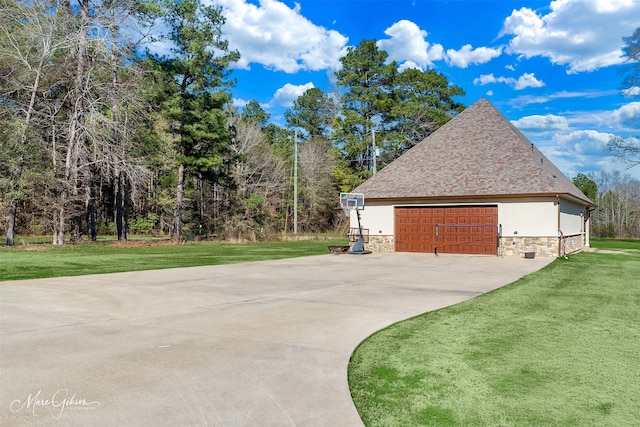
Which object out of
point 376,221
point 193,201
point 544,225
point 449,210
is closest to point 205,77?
point 193,201

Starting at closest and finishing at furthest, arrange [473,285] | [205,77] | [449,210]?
1. [473,285]
2. [449,210]
3. [205,77]

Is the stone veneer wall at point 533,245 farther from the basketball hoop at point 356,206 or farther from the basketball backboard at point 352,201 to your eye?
the basketball backboard at point 352,201

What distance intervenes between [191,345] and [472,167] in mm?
17987

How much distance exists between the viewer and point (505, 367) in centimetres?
450

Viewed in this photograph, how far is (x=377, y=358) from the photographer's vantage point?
4.83 meters

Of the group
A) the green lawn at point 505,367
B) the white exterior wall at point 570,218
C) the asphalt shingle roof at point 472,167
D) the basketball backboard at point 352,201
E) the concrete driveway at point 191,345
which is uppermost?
the asphalt shingle roof at point 472,167

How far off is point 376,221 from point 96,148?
15.1 metres

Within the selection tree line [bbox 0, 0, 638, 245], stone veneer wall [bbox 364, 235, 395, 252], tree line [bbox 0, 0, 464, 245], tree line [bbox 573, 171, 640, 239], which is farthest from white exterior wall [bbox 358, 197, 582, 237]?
tree line [bbox 573, 171, 640, 239]

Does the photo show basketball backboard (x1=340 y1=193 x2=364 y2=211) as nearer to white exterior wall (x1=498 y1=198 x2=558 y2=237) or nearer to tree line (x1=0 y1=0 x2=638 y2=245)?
white exterior wall (x1=498 y1=198 x2=558 y2=237)

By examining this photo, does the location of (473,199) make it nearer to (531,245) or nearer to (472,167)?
(472,167)

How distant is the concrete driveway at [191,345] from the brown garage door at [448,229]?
28.9 feet

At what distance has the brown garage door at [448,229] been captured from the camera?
19.3 metres

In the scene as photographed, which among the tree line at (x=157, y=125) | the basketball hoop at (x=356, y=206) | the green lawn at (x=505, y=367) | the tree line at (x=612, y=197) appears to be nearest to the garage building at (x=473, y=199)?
the basketball hoop at (x=356, y=206)

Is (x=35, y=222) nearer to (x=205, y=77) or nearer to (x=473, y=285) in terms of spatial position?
(x=205, y=77)
